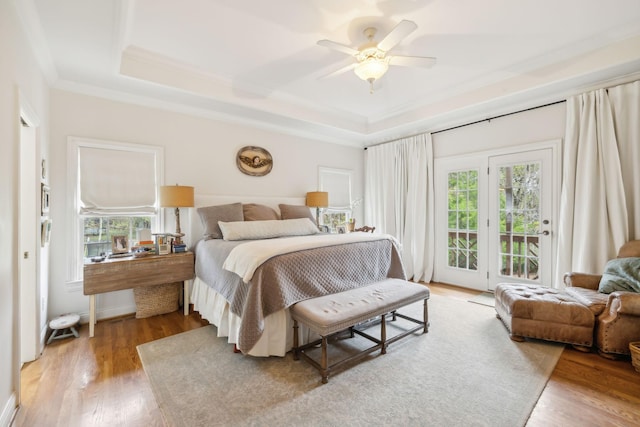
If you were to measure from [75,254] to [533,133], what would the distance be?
5452 millimetres

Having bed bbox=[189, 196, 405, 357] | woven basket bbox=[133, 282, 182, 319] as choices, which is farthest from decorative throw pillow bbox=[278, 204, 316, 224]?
woven basket bbox=[133, 282, 182, 319]

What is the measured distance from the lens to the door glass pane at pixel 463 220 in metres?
4.14

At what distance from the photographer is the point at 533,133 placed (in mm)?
3514

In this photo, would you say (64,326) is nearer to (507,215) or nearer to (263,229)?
(263,229)

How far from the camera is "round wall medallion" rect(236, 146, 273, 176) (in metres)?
4.05

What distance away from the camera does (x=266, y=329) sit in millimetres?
2230

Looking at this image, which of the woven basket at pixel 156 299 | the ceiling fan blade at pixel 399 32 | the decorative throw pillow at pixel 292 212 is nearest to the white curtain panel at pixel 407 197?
the decorative throw pillow at pixel 292 212

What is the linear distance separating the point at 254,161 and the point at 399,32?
272 centimetres

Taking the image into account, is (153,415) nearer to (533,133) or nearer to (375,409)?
(375,409)

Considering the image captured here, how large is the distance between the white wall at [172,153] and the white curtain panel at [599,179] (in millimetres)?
3357

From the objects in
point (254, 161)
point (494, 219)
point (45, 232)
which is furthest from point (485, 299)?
point (45, 232)

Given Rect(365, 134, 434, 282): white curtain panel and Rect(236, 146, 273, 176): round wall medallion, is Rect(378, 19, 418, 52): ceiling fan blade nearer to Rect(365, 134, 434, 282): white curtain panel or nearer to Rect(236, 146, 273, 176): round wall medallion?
Rect(236, 146, 273, 176): round wall medallion

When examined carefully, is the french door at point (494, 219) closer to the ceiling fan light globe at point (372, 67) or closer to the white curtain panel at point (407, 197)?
the white curtain panel at point (407, 197)

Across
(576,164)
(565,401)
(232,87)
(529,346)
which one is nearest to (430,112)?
(576,164)
